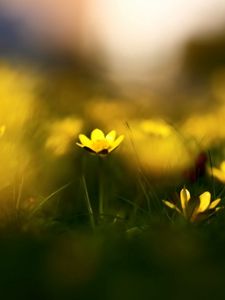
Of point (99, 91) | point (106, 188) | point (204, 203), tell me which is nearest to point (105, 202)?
point (106, 188)

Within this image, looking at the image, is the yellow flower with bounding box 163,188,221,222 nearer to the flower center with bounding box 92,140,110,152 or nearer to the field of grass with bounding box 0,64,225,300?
the field of grass with bounding box 0,64,225,300

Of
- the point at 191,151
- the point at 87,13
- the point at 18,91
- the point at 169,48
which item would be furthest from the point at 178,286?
the point at 87,13

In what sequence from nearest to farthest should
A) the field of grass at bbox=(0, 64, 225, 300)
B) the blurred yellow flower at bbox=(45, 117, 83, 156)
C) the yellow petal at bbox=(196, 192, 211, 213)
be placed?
the field of grass at bbox=(0, 64, 225, 300), the yellow petal at bbox=(196, 192, 211, 213), the blurred yellow flower at bbox=(45, 117, 83, 156)

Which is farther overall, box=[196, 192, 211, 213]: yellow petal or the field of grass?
box=[196, 192, 211, 213]: yellow petal

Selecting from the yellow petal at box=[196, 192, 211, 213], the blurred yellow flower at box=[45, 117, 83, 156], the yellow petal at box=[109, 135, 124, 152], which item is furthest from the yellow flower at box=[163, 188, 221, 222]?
the blurred yellow flower at box=[45, 117, 83, 156]

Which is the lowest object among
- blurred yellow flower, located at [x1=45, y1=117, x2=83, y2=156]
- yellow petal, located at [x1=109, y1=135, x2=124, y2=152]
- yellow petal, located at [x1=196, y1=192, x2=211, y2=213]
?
yellow petal, located at [x1=196, y1=192, x2=211, y2=213]

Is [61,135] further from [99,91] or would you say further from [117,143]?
[99,91]

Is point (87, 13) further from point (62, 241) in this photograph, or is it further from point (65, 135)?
point (62, 241)

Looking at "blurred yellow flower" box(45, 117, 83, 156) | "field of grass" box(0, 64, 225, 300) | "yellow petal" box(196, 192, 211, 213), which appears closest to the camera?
"field of grass" box(0, 64, 225, 300)
